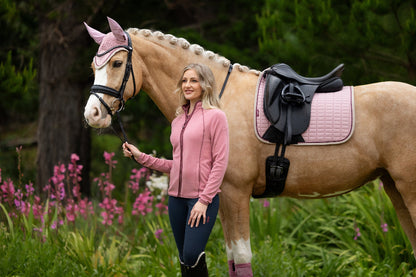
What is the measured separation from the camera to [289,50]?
6.07 meters

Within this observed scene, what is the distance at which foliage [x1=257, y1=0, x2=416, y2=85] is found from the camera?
5531 millimetres

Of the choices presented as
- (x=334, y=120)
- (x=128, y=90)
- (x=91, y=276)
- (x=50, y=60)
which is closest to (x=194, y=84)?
(x=128, y=90)

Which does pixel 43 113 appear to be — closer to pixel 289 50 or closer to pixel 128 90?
pixel 289 50

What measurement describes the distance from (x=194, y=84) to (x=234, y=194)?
828mm

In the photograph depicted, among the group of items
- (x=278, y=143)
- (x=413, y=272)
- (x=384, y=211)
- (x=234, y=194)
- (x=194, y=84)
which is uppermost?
(x=194, y=84)

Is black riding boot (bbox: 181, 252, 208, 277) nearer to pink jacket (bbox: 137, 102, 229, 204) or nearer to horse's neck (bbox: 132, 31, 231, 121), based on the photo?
pink jacket (bbox: 137, 102, 229, 204)

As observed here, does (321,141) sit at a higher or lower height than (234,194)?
higher

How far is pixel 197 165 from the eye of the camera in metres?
2.73

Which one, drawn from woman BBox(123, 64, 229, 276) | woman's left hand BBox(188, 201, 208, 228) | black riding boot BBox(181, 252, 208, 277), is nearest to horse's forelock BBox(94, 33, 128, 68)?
woman BBox(123, 64, 229, 276)

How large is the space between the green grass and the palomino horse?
3.29 feet

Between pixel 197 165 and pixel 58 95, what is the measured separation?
5350mm

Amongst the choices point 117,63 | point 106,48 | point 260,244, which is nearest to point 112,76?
point 117,63

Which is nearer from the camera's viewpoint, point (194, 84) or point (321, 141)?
point (194, 84)

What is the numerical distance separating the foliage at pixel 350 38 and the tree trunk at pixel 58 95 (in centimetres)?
317
